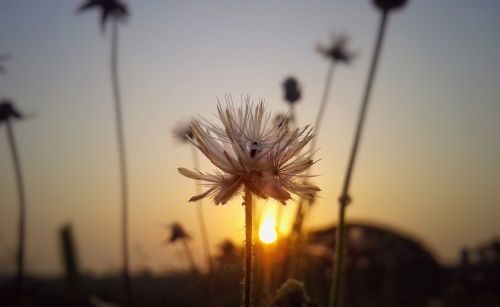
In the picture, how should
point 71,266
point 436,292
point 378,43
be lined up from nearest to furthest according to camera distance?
point 378,43 < point 71,266 < point 436,292

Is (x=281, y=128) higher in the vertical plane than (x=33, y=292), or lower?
higher

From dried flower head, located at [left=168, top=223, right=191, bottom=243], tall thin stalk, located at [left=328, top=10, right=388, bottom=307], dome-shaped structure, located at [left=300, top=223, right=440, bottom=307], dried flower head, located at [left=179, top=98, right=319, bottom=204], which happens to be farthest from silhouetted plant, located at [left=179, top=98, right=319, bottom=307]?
dome-shaped structure, located at [left=300, top=223, right=440, bottom=307]

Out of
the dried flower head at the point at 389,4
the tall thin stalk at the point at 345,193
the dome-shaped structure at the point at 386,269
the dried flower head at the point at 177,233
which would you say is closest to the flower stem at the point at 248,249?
the tall thin stalk at the point at 345,193

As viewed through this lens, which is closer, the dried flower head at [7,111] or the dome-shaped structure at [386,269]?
the dried flower head at [7,111]

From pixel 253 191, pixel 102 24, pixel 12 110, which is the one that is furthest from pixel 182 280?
pixel 102 24

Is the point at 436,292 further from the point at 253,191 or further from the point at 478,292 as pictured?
the point at 253,191

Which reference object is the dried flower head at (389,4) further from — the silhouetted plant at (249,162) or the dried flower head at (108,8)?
the dried flower head at (108,8)

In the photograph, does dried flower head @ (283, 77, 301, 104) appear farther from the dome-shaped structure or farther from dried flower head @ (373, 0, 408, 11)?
the dome-shaped structure
